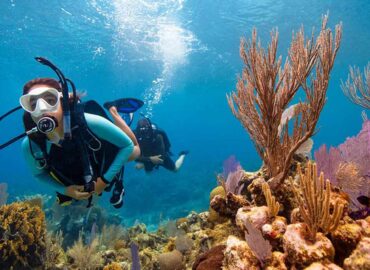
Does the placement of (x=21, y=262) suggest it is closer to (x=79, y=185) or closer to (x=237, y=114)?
(x=79, y=185)

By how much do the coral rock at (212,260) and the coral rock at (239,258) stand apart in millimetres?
209

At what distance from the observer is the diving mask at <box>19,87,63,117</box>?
3.41 metres

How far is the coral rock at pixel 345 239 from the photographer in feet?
8.26

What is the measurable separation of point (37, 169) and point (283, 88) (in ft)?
12.1

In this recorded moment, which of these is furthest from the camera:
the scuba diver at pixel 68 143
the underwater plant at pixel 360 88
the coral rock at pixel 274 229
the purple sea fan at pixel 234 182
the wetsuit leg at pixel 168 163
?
the wetsuit leg at pixel 168 163

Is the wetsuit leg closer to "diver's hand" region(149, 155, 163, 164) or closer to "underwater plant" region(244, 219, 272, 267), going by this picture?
"diver's hand" region(149, 155, 163, 164)

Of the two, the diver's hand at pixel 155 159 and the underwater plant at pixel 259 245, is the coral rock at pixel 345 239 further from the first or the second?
the diver's hand at pixel 155 159

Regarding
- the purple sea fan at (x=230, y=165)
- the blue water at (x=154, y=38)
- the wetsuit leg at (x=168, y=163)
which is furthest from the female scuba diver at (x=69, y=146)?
the blue water at (x=154, y=38)

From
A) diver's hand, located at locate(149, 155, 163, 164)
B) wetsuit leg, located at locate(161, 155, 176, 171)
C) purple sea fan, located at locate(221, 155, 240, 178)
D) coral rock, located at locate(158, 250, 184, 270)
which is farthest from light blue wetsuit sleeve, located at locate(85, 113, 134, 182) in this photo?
wetsuit leg, located at locate(161, 155, 176, 171)

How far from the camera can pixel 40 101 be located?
11.3 ft

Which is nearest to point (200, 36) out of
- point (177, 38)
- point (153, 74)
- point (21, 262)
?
point (177, 38)

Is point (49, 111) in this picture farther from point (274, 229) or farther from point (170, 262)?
point (170, 262)

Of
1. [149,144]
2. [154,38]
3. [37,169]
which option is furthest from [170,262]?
[154,38]

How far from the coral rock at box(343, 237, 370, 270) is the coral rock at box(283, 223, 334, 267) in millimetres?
136
